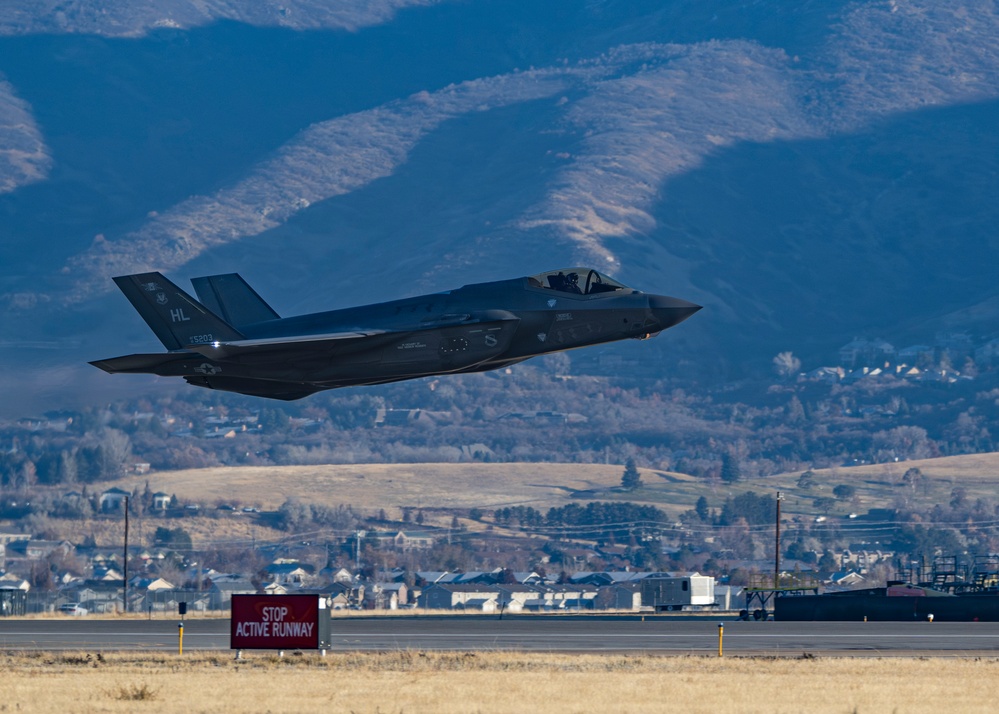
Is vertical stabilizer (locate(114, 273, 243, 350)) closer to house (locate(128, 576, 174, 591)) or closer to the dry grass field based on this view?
the dry grass field

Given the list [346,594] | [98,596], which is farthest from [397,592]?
[98,596]

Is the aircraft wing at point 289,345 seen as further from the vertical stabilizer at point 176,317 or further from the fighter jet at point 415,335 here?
the vertical stabilizer at point 176,317

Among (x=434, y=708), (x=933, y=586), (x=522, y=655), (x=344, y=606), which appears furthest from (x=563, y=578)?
(x=434, y=708)

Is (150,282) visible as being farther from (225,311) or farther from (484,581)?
(484,581)

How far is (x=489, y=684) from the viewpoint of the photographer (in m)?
37.8

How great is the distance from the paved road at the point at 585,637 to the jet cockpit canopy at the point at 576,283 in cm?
1311

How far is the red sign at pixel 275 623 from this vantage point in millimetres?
43906

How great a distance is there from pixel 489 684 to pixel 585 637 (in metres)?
19.6

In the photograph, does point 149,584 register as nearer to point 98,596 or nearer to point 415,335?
point 98,596

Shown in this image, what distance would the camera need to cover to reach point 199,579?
639 ft

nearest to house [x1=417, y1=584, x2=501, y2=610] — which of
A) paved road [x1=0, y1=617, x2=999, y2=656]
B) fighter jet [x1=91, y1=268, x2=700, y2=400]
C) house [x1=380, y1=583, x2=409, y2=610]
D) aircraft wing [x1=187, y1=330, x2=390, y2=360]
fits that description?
house [x1=380, y1=583, x2=409, y2=610]

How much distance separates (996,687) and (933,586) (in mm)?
54559

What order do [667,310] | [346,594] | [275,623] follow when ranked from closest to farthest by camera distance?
1. [667,310]
2. [275,623]
3. [346,594]

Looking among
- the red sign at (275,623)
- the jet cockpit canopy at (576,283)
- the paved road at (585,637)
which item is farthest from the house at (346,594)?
the jet cockpit canopy at (576,283)
